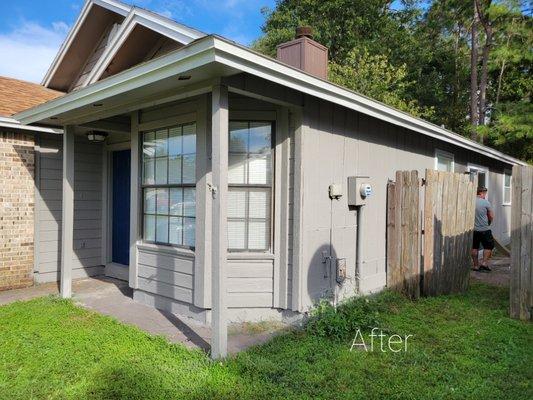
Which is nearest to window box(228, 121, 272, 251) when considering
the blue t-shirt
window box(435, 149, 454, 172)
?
window box(435, 149, 454, 172)

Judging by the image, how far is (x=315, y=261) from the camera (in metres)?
4.98

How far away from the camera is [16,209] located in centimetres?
670

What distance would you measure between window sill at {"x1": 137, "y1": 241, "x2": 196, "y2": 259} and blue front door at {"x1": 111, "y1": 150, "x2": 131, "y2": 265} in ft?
5.44

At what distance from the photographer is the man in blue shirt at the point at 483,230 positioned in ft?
26.4

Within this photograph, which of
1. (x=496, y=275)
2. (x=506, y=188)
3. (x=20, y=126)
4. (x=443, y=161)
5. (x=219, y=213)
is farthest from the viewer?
(x=506, y=188)

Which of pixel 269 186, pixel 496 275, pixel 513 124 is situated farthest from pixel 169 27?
pixel 513 124

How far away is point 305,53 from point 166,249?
10.5 ft

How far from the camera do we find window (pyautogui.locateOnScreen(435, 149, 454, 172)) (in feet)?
28.3

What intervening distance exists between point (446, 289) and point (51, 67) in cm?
885

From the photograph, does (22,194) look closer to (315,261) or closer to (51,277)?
(51,277)

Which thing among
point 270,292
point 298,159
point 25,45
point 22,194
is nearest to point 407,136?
point 298,159

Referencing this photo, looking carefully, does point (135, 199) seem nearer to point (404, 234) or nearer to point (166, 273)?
point (166, 273)

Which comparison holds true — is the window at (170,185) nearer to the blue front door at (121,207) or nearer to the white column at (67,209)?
the white column at (67,209)

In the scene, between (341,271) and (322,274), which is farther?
(341,271)
